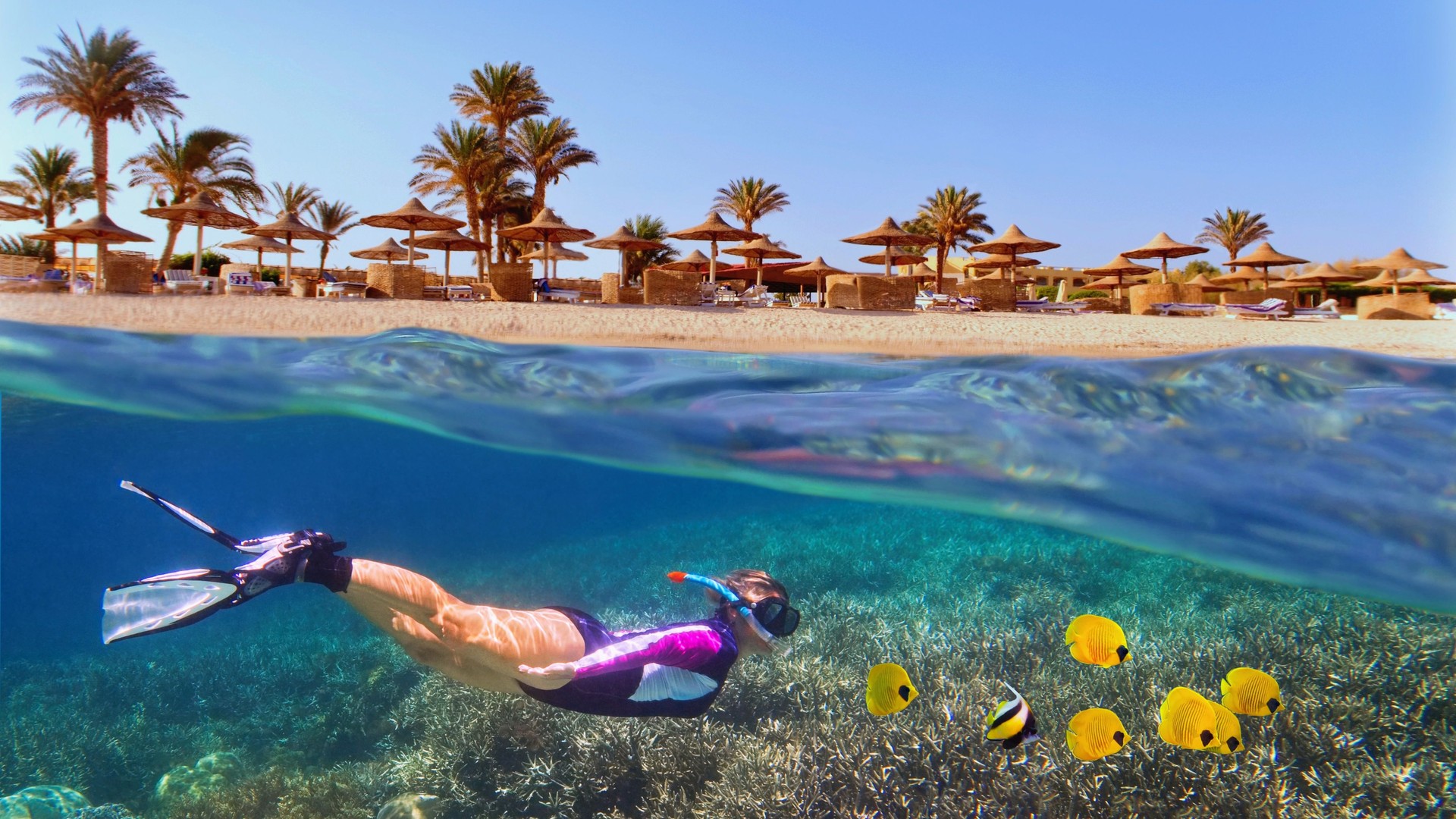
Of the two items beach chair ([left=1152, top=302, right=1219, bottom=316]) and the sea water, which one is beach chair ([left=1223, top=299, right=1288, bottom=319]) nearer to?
beach chair ([left=1152, top=302, right=1219, bottom=316])

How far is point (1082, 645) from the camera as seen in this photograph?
4.90 m

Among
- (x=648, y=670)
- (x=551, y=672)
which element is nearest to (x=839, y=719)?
(x=648, y=670)

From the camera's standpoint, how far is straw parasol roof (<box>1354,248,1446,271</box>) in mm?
23484

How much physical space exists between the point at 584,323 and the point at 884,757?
10993 millimetres

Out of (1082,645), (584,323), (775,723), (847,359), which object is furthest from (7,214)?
(1082,645)

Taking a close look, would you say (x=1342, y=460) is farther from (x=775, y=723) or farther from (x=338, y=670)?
(x=338, y=670)

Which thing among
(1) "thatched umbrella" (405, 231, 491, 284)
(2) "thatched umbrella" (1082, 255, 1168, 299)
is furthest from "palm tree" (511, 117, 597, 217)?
(2) "thatched umbrella" (1082, 255, 1168, 299)

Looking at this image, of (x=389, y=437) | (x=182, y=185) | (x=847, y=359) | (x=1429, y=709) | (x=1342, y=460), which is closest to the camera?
(x=1429, y=709)

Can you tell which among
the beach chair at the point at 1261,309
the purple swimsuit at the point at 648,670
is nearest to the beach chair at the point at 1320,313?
the beach chair at the point at 1261,309

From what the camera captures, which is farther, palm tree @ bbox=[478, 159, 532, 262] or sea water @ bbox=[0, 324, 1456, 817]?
palm tree @ bbox=[478, 159, 532, 262]

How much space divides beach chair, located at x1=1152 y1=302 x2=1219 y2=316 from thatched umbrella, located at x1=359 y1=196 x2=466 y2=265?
19.8m

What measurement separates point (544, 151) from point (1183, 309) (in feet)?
86.9

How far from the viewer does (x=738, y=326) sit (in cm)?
1642

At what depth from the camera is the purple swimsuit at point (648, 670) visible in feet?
15.6
